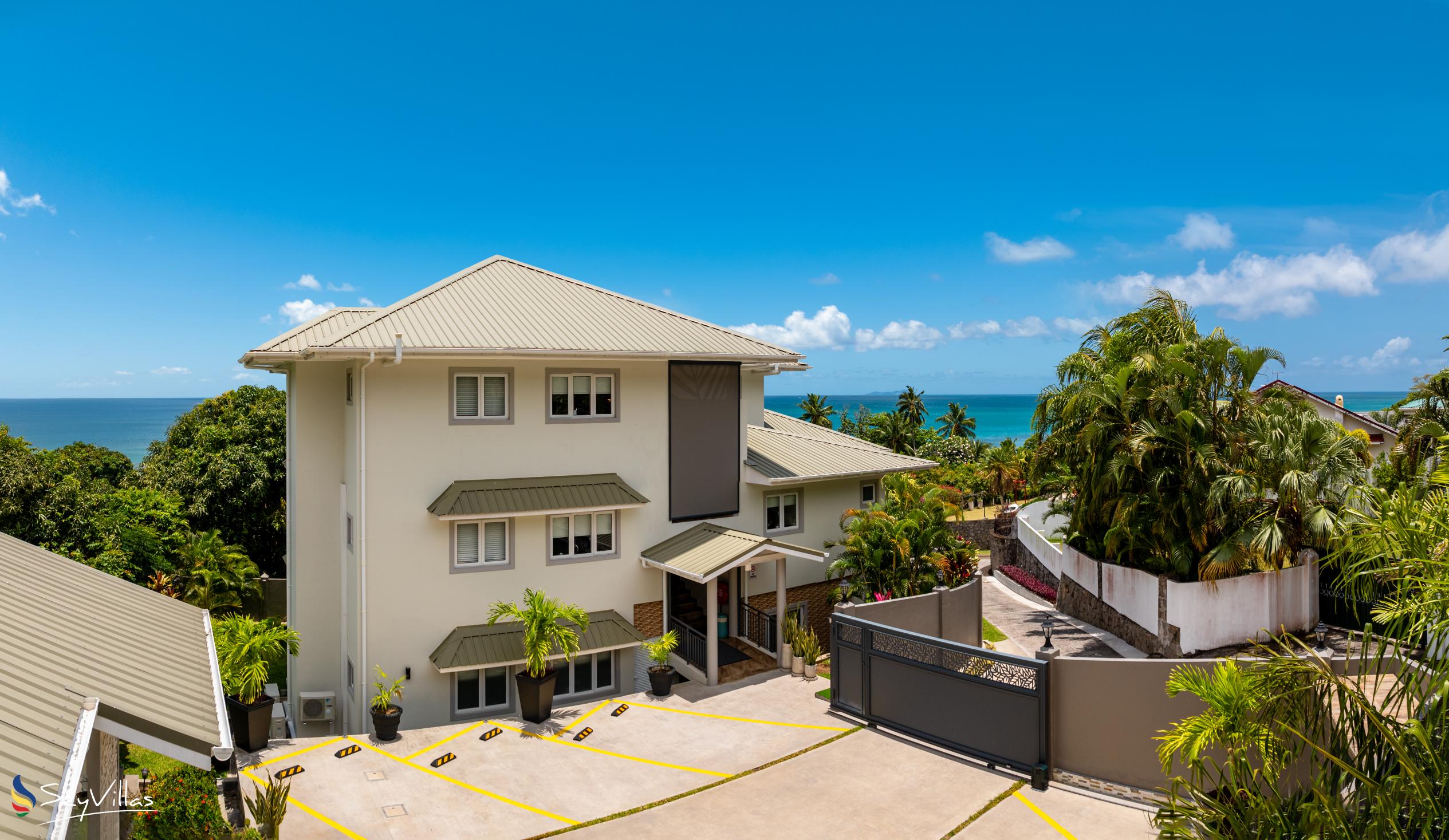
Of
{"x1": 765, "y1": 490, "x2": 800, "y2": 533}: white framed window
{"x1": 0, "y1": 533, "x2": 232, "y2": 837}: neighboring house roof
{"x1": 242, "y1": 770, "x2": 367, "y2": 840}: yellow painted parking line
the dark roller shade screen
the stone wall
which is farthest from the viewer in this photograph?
{"x1": 765, "y1": 490, "x2": 800, "y2": 533}: white framed window

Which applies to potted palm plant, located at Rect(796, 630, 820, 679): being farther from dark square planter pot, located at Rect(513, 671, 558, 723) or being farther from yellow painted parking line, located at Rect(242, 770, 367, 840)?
yellow painted parking line, located at Rect(242, 770, 367, 840)

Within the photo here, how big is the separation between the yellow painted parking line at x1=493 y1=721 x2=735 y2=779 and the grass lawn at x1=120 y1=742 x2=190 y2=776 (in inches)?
205

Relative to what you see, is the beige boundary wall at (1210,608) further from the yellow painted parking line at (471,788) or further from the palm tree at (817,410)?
the palm tree at (817,410)

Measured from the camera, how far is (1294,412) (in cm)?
2017

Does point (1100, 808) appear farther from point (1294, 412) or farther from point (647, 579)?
point (1294, 412)

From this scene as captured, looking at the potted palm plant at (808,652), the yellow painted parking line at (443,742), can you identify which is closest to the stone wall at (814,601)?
the potted palm plant at (808,652)

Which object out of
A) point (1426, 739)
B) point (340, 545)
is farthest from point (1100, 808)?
point (340, 545)

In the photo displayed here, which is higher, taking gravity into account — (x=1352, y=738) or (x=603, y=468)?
(x=603, y=468)

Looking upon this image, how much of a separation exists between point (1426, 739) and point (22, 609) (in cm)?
1114

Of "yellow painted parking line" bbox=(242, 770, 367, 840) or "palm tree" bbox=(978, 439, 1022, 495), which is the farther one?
"palm tree" bbox=(978, 439, 1022, 495)

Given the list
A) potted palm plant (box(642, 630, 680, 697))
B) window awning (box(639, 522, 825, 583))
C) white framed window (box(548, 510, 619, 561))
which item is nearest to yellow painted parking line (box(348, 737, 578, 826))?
potted palm plant (box(642, 630, 680, 697))

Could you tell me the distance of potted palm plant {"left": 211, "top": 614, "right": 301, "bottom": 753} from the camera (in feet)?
46.6

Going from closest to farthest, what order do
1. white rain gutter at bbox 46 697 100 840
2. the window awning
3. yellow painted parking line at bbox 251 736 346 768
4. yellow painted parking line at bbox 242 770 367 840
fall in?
white rain gutter at bbox 46 697 100 840 → yellow painted parking line at bbox 242 770 367 840 → yellow painted parking line at bbox 251 736 346 768 → the window awning

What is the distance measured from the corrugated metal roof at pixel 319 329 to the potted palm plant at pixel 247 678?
538 cm
